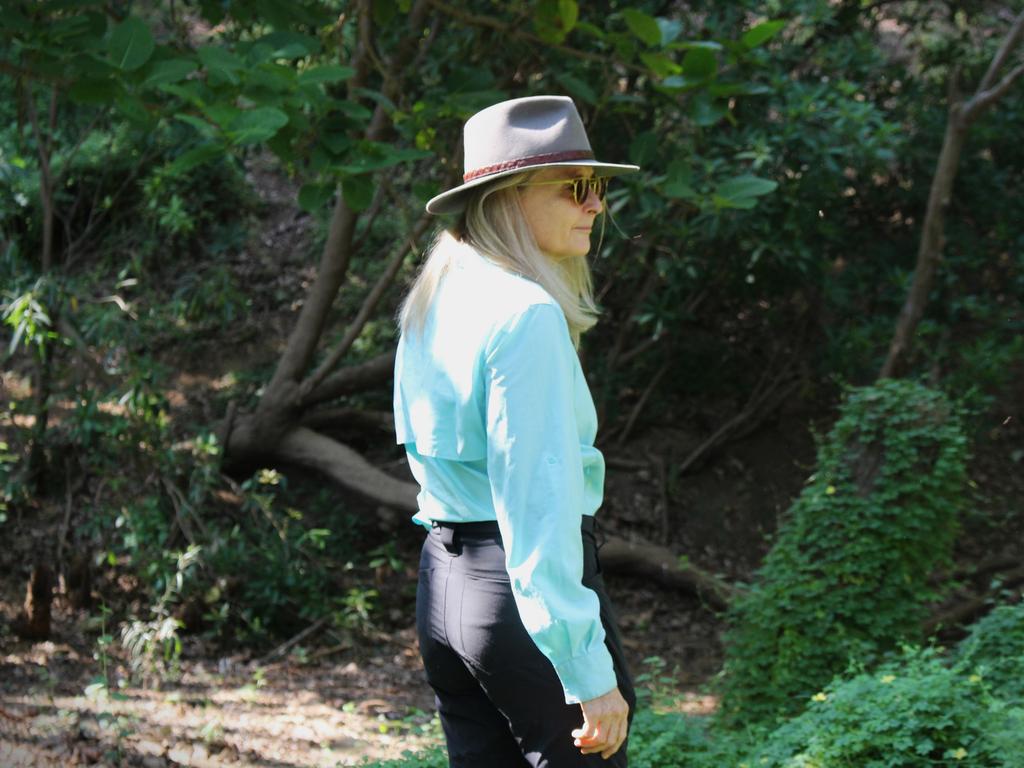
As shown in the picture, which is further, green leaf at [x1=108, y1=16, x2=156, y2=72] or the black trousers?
green leaf at [x1=108, y1=16, x2=156, y2=72]

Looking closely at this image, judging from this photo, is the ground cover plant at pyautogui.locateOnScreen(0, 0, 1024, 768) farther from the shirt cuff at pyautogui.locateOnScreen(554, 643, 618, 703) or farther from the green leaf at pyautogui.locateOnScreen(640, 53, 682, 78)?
the shirt cuff at pyautogui.locateOnScreen(554, 643, 618, 703)

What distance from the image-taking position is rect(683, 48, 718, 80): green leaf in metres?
4.69

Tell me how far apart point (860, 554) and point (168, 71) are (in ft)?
10.9

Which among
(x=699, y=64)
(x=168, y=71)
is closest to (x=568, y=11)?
(x=699, y=64)

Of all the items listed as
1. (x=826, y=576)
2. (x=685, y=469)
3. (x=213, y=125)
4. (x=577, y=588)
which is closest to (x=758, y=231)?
(x=685, y=469)

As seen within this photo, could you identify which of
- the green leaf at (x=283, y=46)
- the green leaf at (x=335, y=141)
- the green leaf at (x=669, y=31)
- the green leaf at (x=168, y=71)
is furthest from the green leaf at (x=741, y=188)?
the green leaf at (x=168, y=71)

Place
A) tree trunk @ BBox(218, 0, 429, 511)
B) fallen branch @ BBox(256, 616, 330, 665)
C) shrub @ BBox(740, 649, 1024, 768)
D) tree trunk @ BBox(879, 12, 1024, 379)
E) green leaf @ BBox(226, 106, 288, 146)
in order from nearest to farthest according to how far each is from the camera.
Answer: shrub @ BBox(740, 649, 1024, 768), green leaf @ BBox(226, 106, 288, 146), fallen branch @ BBox(256, 616, 330, 665), tree trunk @ BBox(879, 12, 1024, 379), tree trunk @ BBox(218, 0, 429, 511)

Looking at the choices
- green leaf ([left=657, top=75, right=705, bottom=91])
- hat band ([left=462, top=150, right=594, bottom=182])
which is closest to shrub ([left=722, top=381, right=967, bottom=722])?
green leaf ([left=657, top=75, right=705, bottom=91])

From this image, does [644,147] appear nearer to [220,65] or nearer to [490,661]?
[220,65]

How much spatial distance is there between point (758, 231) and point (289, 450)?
3297mm

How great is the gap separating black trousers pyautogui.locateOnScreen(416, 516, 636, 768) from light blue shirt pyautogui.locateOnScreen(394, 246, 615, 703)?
0.08m

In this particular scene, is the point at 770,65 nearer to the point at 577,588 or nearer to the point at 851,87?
the point at 851,87

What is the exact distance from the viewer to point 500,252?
2203 millimetres

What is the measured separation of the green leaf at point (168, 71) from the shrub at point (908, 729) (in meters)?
3.04
